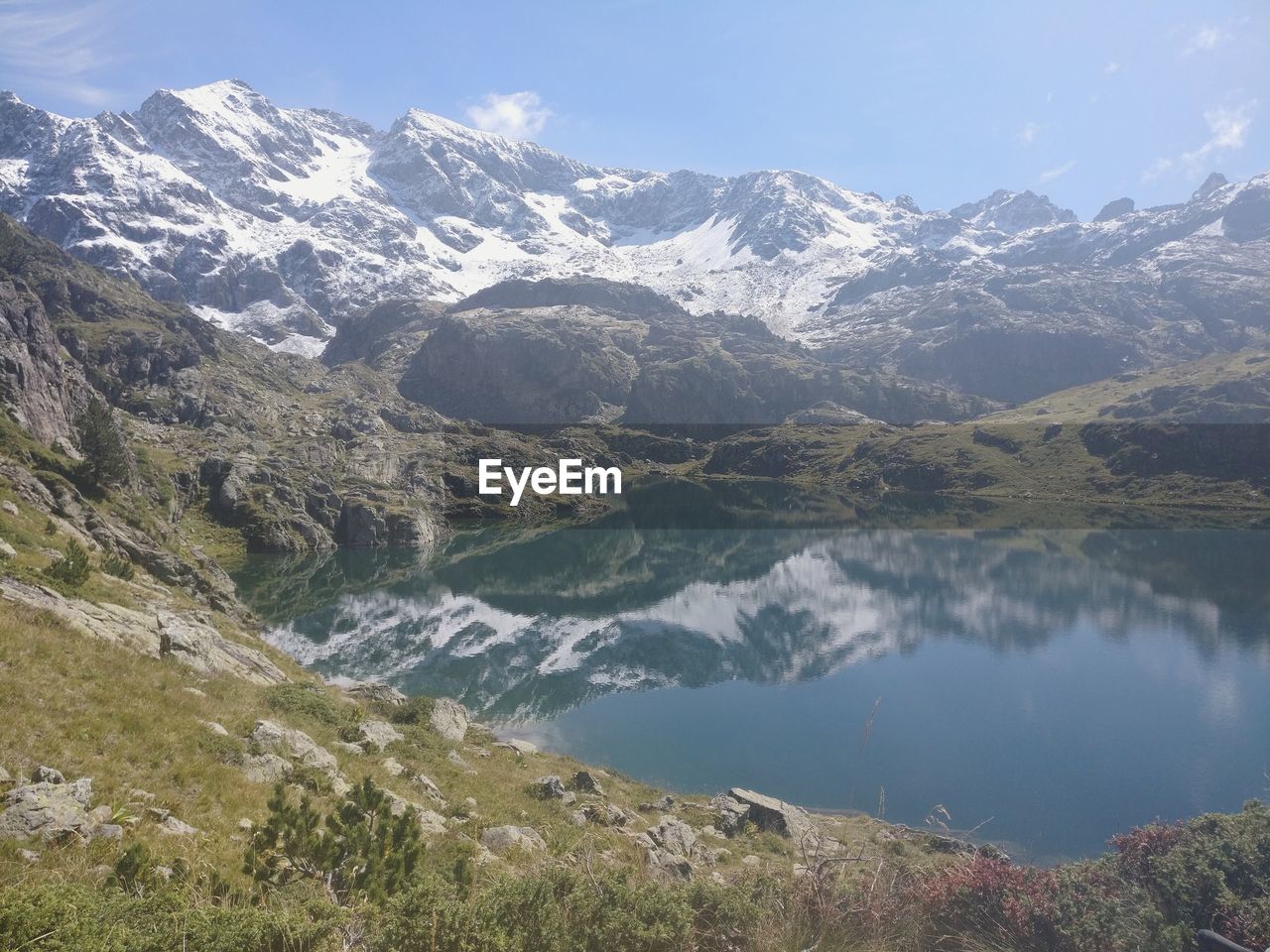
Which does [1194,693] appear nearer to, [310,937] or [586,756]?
[586,756]

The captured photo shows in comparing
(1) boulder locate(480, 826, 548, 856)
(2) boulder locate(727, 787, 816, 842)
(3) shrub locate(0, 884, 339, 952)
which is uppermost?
(3) shrub locate(0, 884, 339, 952)

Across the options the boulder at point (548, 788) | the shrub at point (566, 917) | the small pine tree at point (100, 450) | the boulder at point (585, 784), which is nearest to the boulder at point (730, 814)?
the boulder at point (585, 784)

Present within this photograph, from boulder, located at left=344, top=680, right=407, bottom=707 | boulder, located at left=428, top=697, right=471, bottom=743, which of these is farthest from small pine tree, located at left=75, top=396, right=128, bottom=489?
boulder, located at left=428, top=697, right=471, bottom=743

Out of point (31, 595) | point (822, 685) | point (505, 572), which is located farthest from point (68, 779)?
point (505, 572)

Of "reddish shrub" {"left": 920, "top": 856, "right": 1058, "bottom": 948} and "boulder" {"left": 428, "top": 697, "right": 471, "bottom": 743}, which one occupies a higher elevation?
"reddish shrub" {"left": 920, "top": 856, "right": 1058, "bottom": 948}

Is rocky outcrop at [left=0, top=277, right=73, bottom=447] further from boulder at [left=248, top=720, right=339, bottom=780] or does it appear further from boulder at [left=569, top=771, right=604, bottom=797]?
boulder at [left=569, top=771, right=604, bottom=797]

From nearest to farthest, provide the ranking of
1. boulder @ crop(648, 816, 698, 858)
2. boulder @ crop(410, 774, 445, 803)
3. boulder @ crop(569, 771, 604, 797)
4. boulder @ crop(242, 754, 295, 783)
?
boulder @ crop(242, 754, 295, 783) → boulder @ crop(410, 774, 445, 803) → boulder @ crop(648, 816, 698, 858) → boulder @ crop(569, 771, 604, 797)
